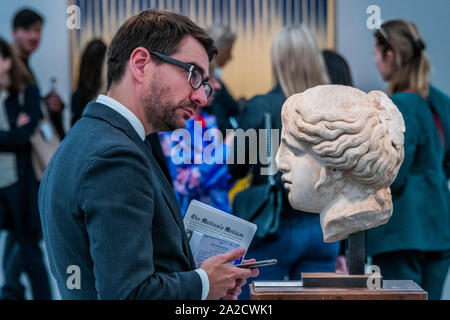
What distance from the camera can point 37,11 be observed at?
4348 mm

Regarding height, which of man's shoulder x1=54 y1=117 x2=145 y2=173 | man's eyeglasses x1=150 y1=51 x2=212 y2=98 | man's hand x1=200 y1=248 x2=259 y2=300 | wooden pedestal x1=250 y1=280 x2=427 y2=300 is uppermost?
man's eyeglasses x1=150 y1=51 x2=212 y2=98

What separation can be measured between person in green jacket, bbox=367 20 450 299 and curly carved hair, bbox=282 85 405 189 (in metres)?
1.18

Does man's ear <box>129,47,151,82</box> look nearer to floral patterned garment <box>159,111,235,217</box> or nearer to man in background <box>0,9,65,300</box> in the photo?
floral patterned garment <box>159,111,235,217</box>

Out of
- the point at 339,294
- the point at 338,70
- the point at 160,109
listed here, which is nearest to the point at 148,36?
the point at 160,109

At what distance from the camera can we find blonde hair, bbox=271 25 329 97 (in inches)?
151

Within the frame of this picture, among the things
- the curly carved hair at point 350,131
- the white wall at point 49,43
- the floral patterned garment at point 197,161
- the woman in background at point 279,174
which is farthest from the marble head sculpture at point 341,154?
the white wall at point 49,43

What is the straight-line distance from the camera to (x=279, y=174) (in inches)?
150

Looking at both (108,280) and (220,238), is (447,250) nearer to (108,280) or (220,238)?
(220,238)

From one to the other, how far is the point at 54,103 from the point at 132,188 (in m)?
2.64

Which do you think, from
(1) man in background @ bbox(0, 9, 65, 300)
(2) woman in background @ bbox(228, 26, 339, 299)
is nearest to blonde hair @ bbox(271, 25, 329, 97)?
(2) woman in background @ bbox(228, 26, 339, 299)

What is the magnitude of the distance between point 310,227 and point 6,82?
2.20 m

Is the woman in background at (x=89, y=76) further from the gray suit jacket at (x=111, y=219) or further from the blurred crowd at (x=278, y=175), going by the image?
the gray suit jacket at (x=111, y=219)

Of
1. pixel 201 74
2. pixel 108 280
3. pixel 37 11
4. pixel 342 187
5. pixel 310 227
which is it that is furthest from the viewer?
pixel 37 11
